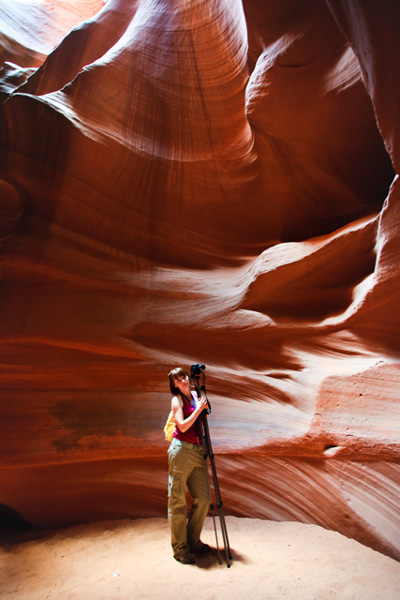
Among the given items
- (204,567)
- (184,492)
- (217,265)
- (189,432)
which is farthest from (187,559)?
(217,265)

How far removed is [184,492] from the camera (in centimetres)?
341

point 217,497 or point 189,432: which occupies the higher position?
point 189,432

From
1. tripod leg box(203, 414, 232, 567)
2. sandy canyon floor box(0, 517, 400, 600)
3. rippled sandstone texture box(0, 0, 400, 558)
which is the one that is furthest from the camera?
rippled sandstone texture box(0, 0, 400, 558)

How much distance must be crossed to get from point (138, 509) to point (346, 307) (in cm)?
310

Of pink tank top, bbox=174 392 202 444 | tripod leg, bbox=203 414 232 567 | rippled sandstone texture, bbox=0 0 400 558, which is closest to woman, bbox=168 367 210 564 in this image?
pink tank top, bbox=174 392 202 444

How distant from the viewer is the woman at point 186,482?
3398 mm

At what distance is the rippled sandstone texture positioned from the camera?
A: 4000mm

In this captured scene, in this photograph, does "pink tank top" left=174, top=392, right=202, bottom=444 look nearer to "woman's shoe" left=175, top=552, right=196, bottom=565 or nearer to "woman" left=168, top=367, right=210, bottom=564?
"woman" left=168, top=367, right=210, bottom=564

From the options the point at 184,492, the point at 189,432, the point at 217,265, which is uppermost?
the point at 217,265

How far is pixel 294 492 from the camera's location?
4.02 m

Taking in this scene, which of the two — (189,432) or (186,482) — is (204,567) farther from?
(189,432)

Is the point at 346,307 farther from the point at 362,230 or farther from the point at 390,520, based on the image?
the point at 390,520

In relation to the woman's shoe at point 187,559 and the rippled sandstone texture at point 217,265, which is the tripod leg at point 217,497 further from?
the rippled sandstone texture at point 217,265

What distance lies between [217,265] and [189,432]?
291 centimetres
